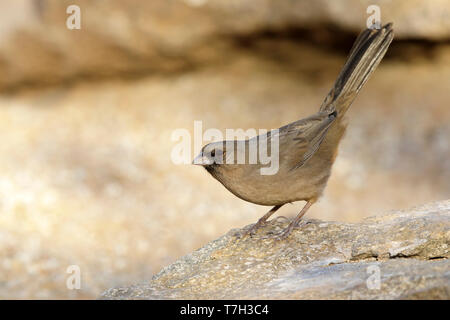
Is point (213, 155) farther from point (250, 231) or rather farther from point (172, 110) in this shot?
point (172, 110)

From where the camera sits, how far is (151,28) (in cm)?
888

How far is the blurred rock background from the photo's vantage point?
7.50 meters

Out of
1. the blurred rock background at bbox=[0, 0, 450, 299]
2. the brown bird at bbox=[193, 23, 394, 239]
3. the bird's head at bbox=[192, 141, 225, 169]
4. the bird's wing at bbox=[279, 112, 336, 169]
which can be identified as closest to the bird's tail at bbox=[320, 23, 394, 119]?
the brown bird at bbox=[193, 23, 394, 239]

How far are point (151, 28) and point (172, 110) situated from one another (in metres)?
1.27

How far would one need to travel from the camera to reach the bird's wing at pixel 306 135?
4.04 meters

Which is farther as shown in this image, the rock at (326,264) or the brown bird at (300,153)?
the brown bird at (300,153)

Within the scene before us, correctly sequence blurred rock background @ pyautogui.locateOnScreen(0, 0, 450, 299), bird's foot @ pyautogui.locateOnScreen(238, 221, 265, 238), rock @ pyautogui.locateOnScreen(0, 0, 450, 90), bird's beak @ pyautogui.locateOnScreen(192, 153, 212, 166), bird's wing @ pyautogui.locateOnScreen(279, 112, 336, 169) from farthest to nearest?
rock @ pyautogui.locateOnScreen(0, 0, 450, 90)
blurred rock background @ pyautogui.locateOnScreen(0, 0, 450, 299)
bird's wing @ pyautogui.locateOnScreen(279, 112, 336, 169)
bird's foot @ pyautogui.locateOnScreen(238, 221, 265, 238)
bird's beak @ pyautogui.locateOnScreen(192, 153, 212, 166)

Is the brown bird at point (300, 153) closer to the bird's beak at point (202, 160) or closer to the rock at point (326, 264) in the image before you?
the bird's beak at point (202, 160)

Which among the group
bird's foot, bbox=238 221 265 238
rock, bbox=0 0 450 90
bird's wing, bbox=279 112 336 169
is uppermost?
rock, bbox=0 0 450 90

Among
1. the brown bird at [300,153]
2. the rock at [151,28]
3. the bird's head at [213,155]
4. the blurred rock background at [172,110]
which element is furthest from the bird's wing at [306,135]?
the rock at [151,28]

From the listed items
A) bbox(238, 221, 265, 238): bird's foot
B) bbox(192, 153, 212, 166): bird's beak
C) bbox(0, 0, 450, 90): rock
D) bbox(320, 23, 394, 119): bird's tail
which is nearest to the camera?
bbox(192, 153, 212, 166): bird's beak

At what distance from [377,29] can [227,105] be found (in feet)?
16.0

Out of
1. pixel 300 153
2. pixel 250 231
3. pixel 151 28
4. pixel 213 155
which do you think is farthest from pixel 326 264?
pixel 151 28

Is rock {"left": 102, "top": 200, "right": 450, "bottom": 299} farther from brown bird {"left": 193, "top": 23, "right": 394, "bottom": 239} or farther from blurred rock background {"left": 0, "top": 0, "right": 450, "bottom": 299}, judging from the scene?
blurred rock background {"left": 0, "top": 0, "right": 450, "bottom": 299}
